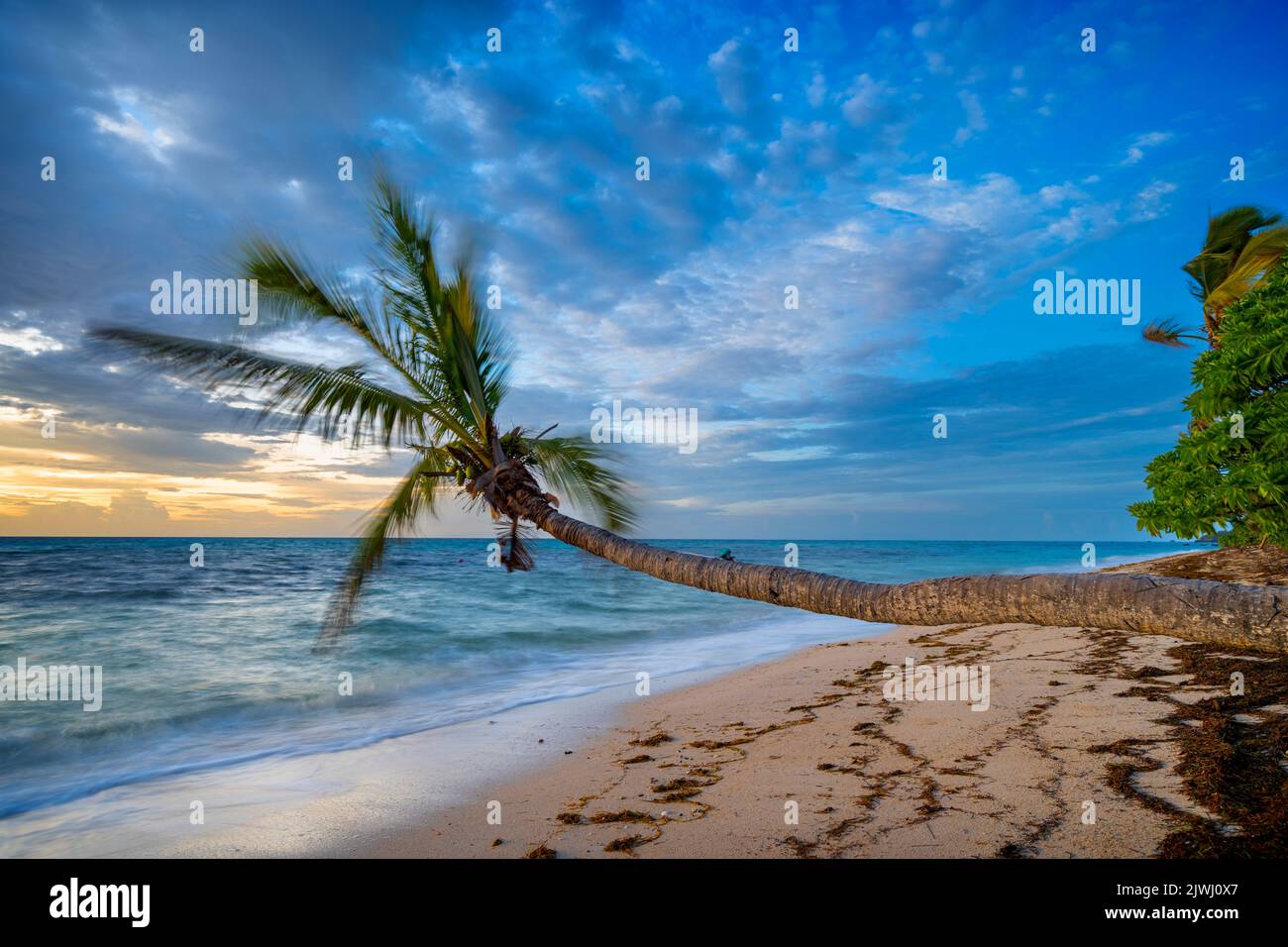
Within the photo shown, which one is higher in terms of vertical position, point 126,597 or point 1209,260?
point 1209,260

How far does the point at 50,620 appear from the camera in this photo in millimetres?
19453

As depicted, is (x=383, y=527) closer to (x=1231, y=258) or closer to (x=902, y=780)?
(x=902, y=780)

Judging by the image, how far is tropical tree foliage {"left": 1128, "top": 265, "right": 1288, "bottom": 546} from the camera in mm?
7057

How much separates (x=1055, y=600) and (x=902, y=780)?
2729 millimetres

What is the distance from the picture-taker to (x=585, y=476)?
7.80m

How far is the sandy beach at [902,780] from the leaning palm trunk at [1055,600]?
1442 millimetres

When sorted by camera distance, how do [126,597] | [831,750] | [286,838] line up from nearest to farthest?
[286,838]
[831,750]
[126,597]

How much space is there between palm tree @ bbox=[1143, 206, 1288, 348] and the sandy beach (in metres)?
14.6

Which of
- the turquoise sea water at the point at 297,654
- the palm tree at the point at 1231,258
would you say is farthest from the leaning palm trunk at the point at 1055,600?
the palm tree at the point at 1231,258

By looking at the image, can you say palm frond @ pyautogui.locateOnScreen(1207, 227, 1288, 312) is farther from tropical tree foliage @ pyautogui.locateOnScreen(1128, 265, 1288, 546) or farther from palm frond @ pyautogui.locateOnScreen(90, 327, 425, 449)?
palm frond @ pyautogui.locateOnScreen(90, 327, 425, 449)

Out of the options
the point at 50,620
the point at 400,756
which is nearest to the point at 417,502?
the point at 400,756
